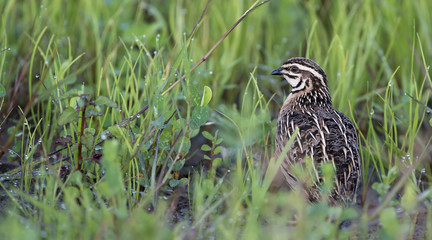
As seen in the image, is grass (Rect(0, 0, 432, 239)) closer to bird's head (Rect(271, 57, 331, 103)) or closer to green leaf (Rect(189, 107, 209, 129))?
green leaf (Rect(189, 107, 209, 129))

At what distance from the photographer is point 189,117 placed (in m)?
4.59

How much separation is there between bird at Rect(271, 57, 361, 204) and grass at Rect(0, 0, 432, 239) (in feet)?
0.64

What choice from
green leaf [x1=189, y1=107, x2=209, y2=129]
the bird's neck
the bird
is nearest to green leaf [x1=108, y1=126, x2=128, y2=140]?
green leaf [x1=189, y1=107, x2=209, y2=129]

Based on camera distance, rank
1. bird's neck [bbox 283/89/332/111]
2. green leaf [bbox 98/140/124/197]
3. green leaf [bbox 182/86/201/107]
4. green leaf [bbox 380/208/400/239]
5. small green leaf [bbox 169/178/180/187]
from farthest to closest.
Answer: bird's neck [bbox 283/89/332/111] < small green leaf [bbox 169/178/180/187] < green leaf [bbox 182/86/201/107] < green leaf [bbox 98/140/124/197] < green leaf [bbox 380/208/400/239]

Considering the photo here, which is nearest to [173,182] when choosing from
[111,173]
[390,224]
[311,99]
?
[111,173]

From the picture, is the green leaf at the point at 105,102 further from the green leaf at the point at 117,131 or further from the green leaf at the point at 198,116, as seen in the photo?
the green leaf at the point at 198,116

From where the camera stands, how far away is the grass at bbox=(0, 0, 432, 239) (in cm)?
371

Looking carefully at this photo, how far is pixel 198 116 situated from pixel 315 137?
870mm

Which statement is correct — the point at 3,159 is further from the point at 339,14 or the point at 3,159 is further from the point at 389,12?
the point at 389,12

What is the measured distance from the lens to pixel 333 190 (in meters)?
4.44

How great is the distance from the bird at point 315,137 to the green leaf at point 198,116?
68 centimetres

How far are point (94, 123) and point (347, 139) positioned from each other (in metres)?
2.05

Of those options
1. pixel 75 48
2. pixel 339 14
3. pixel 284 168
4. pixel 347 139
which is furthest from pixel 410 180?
pixel 75 48

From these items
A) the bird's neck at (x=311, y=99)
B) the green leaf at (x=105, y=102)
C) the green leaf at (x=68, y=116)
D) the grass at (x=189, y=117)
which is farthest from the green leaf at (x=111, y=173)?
the bird's neck at (x=311, y=99)
